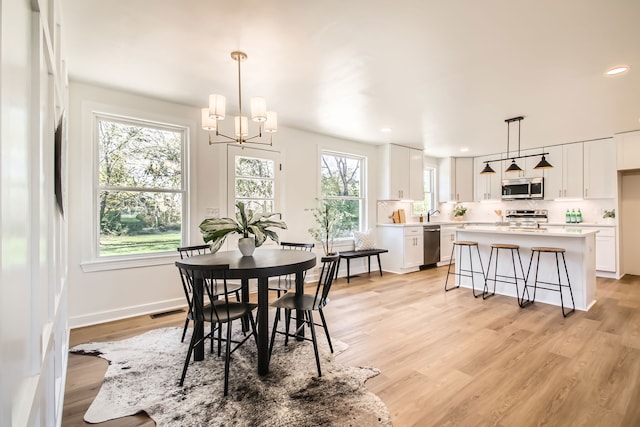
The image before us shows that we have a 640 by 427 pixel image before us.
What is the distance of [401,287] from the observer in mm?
4918

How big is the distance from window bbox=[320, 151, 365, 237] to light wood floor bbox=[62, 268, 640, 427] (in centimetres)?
194

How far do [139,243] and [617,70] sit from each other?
5.23 metres

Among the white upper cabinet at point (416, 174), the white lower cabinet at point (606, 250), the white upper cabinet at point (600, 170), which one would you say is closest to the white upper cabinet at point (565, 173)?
the white upper cabinet at point (600, 170)

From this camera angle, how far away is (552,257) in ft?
13.2

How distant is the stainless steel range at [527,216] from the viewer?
658 cm

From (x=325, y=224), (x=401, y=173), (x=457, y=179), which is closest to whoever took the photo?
(x=325, y=224)

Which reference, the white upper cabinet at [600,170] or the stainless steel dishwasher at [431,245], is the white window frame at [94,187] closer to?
the stainless steel dishwasher at [431,245]

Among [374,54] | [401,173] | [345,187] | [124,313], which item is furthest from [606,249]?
[124,313]

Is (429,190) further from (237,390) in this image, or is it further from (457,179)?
(237,390)

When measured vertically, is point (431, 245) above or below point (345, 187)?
below

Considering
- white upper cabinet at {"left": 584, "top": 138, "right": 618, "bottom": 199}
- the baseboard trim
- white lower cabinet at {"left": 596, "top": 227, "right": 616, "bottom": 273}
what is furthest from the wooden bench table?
white upper cabinet at {"left": 584, "top": 138, "right": 618, "bottom": 199}

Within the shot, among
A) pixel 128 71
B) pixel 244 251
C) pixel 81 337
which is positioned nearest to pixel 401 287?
pixel 244 251

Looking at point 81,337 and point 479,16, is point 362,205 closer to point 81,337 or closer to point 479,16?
point 479,16

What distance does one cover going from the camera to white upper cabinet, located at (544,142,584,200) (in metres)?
5.89
